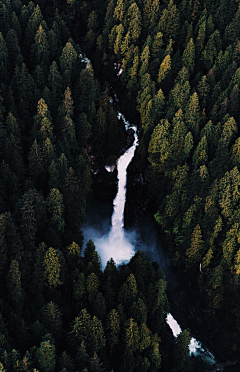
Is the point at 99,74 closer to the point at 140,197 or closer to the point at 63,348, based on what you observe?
the point at 140,197

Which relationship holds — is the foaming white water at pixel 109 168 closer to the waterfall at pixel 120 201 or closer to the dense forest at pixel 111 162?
the waterfall at pixel 120 201

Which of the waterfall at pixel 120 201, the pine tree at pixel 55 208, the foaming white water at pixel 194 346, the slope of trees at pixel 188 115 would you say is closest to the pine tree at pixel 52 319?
the pine tree at pixel 55 208

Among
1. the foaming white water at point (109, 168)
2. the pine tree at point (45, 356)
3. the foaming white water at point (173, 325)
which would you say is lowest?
the pine tree at point (45, 356)

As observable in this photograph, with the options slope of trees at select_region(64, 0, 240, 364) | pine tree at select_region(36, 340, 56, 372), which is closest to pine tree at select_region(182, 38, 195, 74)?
slope of trees at select_region(64, 0, 240, 364)

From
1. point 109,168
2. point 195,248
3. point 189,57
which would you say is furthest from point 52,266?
point 189,57

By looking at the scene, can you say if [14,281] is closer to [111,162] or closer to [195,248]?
[195,248]

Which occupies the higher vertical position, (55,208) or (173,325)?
(55,208)
